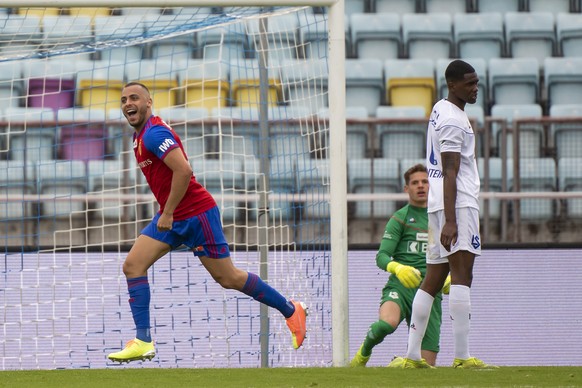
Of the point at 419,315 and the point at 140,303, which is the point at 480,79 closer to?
the point at 419,315

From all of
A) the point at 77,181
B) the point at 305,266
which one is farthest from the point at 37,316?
the point at 305,266

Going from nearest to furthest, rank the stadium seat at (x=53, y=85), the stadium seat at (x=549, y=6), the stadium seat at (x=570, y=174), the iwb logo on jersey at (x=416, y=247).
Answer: the iwb logo on jersey at (x=416, y=247), the stadium seat at (x=570, y=174), the stadium seat at (x=53, y=85), the stadium seat at (x=549, y=6)

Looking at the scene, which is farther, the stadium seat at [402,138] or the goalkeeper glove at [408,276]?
the stadium seat at [402,138]

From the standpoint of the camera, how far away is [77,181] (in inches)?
368

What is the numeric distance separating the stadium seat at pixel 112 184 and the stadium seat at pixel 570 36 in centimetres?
552

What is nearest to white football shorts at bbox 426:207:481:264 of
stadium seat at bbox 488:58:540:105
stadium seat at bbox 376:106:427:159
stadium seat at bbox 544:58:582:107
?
stadium seat at bbox 376:106:427:159

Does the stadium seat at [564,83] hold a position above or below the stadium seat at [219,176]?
above

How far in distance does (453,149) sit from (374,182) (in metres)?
3.51

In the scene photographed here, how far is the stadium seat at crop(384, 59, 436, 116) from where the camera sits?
1151cm

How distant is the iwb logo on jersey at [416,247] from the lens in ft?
23.9

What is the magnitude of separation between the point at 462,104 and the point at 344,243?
1.19 m

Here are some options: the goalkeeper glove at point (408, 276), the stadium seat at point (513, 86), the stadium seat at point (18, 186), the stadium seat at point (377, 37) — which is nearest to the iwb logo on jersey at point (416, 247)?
the goalkeeper glove at point (408, 276)

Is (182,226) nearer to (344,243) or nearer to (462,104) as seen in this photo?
(344,243)

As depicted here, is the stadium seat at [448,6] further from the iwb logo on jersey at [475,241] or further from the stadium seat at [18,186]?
the iwb logo on jersey at [475,241]
